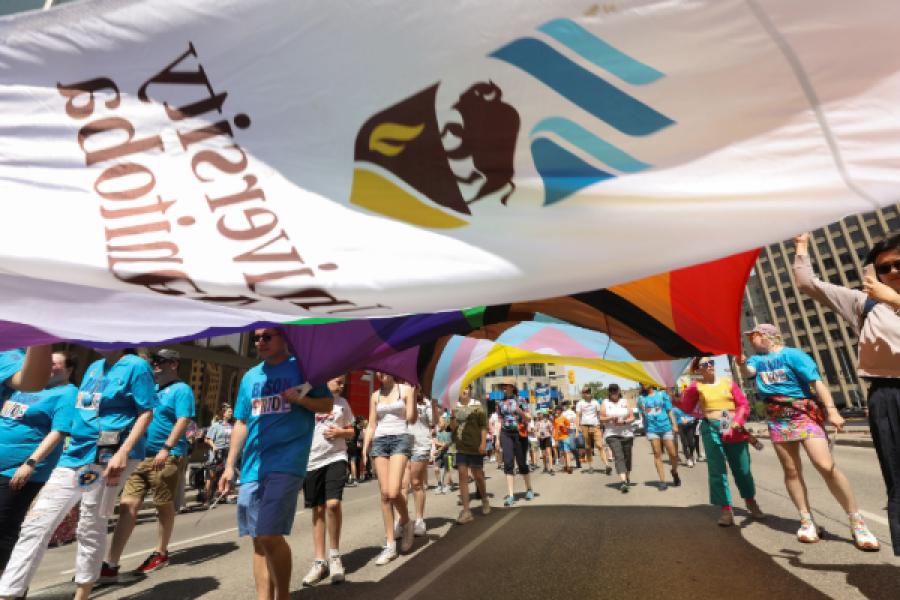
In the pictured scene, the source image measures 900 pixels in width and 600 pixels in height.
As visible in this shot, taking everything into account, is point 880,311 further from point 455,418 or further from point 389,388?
point 455,418

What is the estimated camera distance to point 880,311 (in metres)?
3.21

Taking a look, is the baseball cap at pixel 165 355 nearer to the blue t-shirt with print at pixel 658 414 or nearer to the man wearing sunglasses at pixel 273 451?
the man wearing sunglasses at pixel 273 451

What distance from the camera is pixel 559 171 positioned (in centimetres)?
192

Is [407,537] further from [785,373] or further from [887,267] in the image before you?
[887,267]

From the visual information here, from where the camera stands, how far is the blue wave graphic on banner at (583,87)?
1776 mm

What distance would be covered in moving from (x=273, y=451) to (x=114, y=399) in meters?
1.95

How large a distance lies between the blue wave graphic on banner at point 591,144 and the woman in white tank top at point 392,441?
4261 mm

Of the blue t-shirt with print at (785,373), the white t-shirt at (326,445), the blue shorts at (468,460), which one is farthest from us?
the blue shorts at (468,460)

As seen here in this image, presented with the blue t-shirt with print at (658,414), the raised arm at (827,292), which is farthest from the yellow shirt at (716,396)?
the blue t-shirt with print at (658,414)

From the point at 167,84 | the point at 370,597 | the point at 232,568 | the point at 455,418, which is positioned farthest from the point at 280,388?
the point at 455,418

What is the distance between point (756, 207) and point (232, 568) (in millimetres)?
6200

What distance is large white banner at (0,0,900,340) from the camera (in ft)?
5.46

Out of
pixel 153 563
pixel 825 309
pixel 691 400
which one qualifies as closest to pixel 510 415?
pixel 691 400

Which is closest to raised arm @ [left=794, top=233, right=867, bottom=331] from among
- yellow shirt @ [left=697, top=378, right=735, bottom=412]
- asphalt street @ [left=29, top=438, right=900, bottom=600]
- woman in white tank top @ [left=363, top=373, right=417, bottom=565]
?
asphalt street @ [left=29, top=438, right=900, bottom=600]
